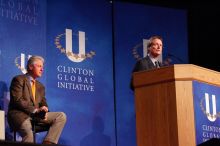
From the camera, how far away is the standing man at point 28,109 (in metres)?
6.05

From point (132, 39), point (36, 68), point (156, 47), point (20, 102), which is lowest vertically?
point (20, 102)

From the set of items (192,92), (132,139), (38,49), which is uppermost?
(38,49)

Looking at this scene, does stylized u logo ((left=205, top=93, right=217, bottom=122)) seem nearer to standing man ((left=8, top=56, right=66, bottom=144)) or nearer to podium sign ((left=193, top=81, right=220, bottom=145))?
podium sign ((left=193, top=81, right=220, bottom=145))

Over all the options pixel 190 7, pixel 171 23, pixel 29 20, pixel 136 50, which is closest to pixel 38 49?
pixel 29 20

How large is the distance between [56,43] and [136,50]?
53.3 inches

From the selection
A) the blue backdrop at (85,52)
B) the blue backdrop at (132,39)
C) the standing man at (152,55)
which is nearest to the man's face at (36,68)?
the blue backdrop at (85,52)

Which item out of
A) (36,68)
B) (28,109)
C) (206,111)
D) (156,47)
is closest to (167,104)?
(206,111)

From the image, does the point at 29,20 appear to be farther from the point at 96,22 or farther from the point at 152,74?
the point at 152,74

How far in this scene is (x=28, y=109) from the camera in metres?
6.09

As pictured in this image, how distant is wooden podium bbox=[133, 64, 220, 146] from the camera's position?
196 inches

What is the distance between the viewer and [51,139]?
6070mm

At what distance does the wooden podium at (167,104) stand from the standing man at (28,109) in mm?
1207

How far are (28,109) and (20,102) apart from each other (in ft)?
0.39

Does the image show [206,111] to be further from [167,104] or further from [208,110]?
[167,104]
